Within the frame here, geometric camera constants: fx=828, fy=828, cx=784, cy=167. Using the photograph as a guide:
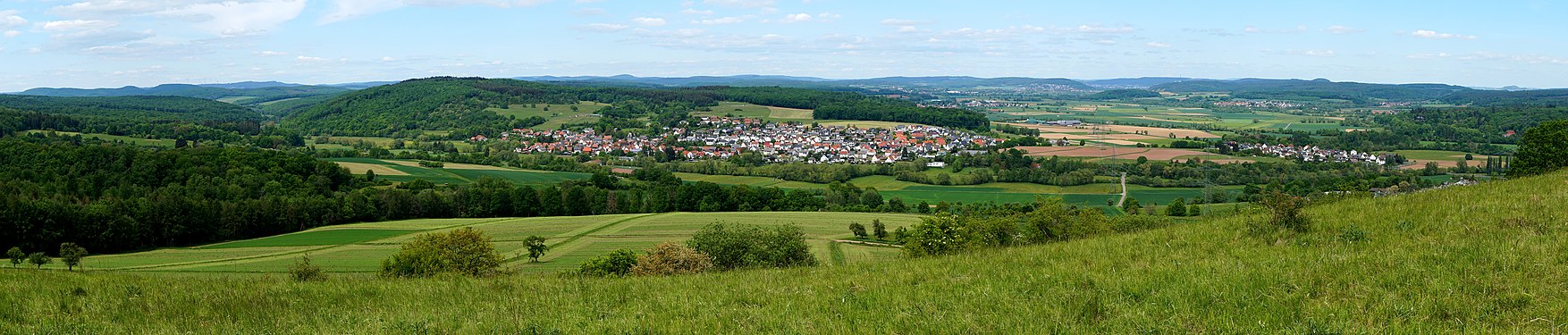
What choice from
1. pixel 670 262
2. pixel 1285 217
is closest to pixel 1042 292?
pixel 1285 217

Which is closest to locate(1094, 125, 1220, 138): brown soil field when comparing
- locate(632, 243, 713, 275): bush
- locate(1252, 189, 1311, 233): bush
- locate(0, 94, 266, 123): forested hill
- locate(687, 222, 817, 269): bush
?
locate(687, 222, 817, 269): bush

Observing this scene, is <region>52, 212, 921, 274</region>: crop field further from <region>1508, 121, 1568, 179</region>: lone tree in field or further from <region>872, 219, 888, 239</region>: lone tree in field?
<region>1508, 121, 1568, 179</region>: lone tree in field

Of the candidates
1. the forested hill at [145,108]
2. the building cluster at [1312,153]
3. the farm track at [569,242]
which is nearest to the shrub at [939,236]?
the farm track at [569,242]

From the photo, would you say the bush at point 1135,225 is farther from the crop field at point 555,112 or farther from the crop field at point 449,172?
the crop field at point 555,112

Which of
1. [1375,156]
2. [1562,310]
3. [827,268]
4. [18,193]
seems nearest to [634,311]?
[827,268]

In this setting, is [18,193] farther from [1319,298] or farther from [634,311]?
[1319,298]
